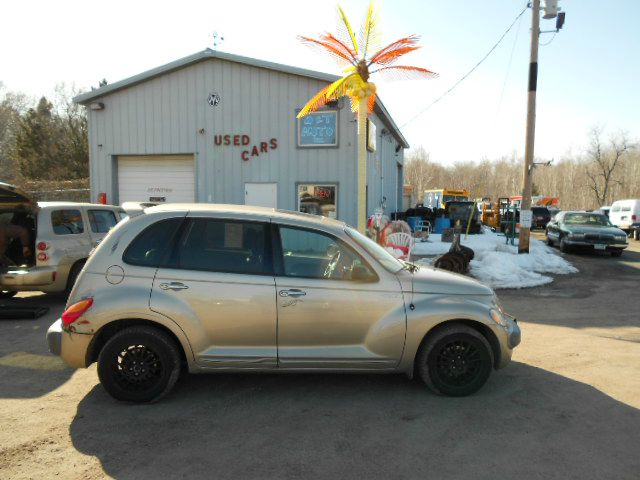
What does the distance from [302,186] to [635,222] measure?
21.0 metres

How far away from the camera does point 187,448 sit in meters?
3.31

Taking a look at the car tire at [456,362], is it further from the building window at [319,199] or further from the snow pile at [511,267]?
the building window at [319,199]

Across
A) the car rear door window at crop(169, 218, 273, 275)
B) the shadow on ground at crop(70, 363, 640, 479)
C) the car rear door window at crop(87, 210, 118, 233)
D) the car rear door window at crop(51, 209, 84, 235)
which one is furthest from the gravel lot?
the car rear door window at crop(87, 210, 118, 233)

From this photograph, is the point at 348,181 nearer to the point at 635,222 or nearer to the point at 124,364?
the point at 124,364

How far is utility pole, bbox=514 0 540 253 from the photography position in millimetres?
→ 13758

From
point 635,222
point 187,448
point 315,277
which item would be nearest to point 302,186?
point 315,277

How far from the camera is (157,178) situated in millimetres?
15336

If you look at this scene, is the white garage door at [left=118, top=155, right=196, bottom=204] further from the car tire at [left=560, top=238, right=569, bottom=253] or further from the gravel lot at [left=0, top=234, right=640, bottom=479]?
the car tire at [left=560, top=238, right=569, bottom=253]

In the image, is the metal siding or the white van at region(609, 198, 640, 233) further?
the white van at region(609, 198, 640, 233)

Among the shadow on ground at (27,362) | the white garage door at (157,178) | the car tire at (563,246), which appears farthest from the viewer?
the car tire at (563,246)

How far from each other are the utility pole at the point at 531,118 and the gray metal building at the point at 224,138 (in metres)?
4.83

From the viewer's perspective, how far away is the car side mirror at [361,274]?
4102 millimetres

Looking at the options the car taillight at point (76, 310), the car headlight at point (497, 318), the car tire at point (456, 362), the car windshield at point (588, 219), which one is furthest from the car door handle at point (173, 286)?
the car windshield at point (588, 219)

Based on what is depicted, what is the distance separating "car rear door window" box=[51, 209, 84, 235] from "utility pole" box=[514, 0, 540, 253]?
11825 millimetres
